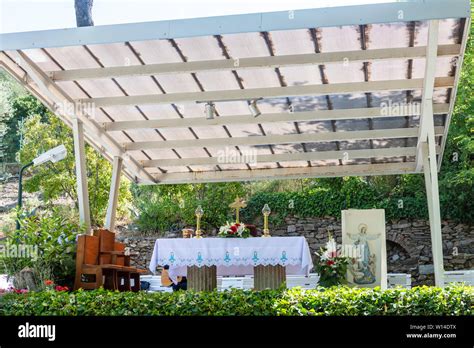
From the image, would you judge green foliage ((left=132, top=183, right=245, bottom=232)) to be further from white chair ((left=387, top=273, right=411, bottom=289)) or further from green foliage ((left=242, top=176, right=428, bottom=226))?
white chair ((left=387, top=273, right=411, bottom=289))

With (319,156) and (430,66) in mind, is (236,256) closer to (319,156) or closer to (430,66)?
(430,66)

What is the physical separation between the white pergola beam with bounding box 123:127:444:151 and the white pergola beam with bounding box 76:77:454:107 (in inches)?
85.0

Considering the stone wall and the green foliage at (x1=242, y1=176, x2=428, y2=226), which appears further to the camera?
the green foliage at (x1=242, y1=176, x2=428, y2=226)

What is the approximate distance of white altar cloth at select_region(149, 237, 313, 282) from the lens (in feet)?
40.2

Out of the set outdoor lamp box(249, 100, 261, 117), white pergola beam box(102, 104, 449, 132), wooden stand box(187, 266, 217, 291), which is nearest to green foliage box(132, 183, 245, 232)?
white pergola beam box(102, 104, 449, 132)

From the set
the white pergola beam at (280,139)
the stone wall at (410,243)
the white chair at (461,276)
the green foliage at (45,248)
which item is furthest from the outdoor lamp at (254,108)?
the stone wall at (410,243)

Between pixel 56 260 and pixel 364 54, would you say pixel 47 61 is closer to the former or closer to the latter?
pixel 56 260

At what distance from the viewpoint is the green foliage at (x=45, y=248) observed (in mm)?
12305

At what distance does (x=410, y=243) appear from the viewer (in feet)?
76.8

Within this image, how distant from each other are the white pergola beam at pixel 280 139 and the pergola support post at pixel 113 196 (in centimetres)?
42

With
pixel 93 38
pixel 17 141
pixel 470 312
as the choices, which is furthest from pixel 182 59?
pixel 17 141

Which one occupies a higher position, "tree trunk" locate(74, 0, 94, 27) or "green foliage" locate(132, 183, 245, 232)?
"tree trunk" locate(74, 0, 94, 27)

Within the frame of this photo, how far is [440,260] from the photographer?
11.0 m

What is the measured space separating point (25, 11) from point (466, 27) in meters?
22.3
